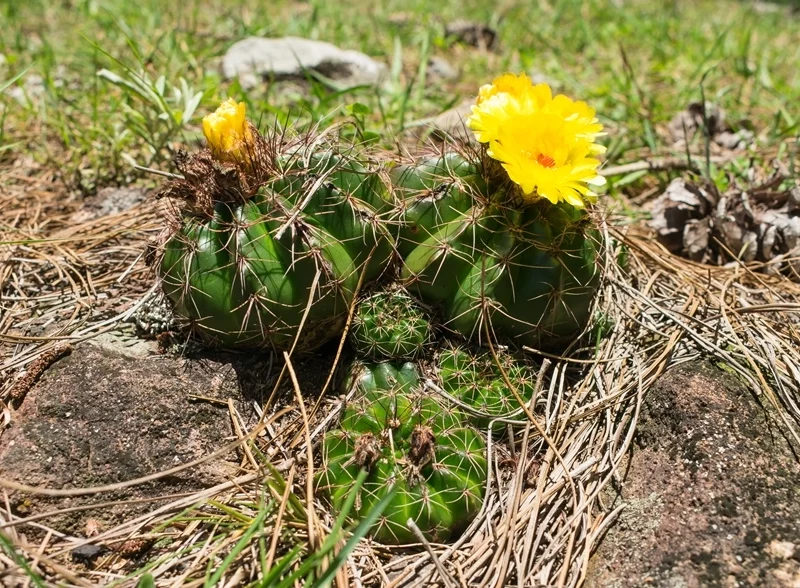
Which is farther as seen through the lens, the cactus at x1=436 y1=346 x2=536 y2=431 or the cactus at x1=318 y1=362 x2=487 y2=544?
the cactus at x1=436 y1=346 x2=536 y2=431

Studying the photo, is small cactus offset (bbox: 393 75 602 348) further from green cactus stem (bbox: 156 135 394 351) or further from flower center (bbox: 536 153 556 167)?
green cactus stem (bbox: 156 135 394 351)

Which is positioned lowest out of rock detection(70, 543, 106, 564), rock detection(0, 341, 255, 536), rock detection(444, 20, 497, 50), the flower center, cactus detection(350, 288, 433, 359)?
rock detection(70, 543, 106, 564)

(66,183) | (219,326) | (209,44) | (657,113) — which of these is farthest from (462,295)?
(209,44)

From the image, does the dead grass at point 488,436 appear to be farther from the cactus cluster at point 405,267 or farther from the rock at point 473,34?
the rock at point 473,34

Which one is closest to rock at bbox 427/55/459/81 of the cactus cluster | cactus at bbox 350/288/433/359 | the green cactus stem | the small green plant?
the small green plant

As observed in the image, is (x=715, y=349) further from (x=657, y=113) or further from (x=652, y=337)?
(x=657, y=113)

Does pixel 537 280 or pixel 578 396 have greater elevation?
pixel 537 280
